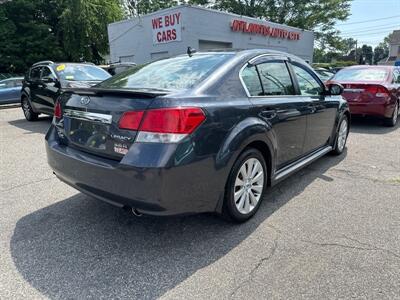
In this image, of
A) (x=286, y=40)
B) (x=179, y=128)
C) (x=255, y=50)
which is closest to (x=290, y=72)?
(x=255, y=50)

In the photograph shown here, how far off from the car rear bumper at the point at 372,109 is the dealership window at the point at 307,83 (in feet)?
11.9

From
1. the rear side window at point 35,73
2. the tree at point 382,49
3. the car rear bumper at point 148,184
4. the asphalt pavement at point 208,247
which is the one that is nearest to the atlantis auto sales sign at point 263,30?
the rear side window at point 35,73

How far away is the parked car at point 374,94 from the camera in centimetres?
751

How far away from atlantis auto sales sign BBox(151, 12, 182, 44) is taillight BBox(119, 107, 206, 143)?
15.9 m

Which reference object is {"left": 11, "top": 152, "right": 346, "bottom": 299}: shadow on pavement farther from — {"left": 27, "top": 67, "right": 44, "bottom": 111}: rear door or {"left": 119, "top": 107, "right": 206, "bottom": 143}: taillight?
{"left": 27, "top": 67, "right": 44, "bottom": 111}: rear door

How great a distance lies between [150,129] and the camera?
243 centimetres

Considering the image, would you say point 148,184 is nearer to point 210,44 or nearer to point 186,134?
point 186,134

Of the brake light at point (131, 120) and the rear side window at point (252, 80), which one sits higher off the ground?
the rear side window at point (252, 80)

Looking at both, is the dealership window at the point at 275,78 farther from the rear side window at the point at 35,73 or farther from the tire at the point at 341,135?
the rear side window at the point at 35,73

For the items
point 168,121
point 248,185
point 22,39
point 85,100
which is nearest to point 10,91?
point 85,100

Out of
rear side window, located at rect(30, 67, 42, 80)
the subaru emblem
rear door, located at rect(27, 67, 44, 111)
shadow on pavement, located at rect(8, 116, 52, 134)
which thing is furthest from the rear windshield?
rear side window, located at rect(30, 67, 42, 80)

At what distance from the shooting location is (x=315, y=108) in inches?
166

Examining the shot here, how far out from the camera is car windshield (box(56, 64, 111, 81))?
26.1ft

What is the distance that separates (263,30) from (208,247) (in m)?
22.1
